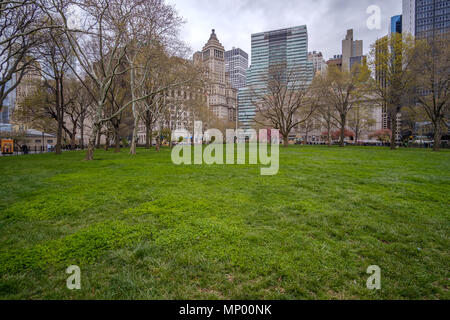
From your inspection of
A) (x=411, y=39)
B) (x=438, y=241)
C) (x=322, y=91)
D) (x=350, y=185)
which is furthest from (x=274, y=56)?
(x=438, y=241)

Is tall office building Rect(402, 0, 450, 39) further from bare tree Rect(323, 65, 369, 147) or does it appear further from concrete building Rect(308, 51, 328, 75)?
bare tree Rect(323, 65, 369, 147)

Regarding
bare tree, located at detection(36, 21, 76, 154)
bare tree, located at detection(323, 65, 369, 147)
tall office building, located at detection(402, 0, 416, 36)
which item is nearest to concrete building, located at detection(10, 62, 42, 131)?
bare tree, located at detection(36, 21, 76, 154)

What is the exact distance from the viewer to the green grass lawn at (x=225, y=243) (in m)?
2.53

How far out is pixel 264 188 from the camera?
23.5 feet

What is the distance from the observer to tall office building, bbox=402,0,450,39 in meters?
42.1

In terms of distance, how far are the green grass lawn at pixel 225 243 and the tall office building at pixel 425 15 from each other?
5137 cm

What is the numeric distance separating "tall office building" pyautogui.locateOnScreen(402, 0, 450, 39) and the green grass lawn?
169 feet

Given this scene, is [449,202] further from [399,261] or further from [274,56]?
[274,56]

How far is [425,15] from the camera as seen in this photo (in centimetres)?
4625

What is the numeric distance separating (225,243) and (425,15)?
6738cm
